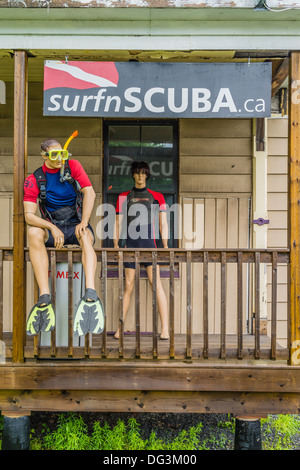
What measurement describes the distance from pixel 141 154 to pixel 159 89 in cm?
156

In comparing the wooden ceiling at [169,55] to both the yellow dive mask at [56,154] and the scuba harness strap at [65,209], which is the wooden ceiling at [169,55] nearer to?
the yellow dive mask at [56,154]

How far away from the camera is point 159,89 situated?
332cm

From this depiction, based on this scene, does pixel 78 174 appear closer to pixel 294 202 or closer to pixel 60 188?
pixel 60 188

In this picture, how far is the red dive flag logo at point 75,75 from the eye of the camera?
3.28 m

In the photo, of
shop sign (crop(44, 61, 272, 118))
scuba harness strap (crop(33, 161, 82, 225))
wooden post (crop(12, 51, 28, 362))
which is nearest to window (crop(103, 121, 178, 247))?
scuba harness strap (crop(33, 161, 82, 225))

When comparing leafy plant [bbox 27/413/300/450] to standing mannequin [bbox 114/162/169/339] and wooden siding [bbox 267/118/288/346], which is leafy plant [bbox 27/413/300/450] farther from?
wooden siding [bbox 267/118/288/346]

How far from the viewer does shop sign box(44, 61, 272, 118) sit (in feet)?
10.8

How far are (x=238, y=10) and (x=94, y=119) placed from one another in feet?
7.15

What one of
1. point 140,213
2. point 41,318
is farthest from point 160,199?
point 41,318

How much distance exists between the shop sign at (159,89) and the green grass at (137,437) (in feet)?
9.97

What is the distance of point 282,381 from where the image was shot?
3.29 meters

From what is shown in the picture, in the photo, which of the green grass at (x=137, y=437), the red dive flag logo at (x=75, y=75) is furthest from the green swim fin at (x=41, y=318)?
the red dive flag logo at (x=75, y=75)

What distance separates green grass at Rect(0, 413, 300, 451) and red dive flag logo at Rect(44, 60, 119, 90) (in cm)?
321
